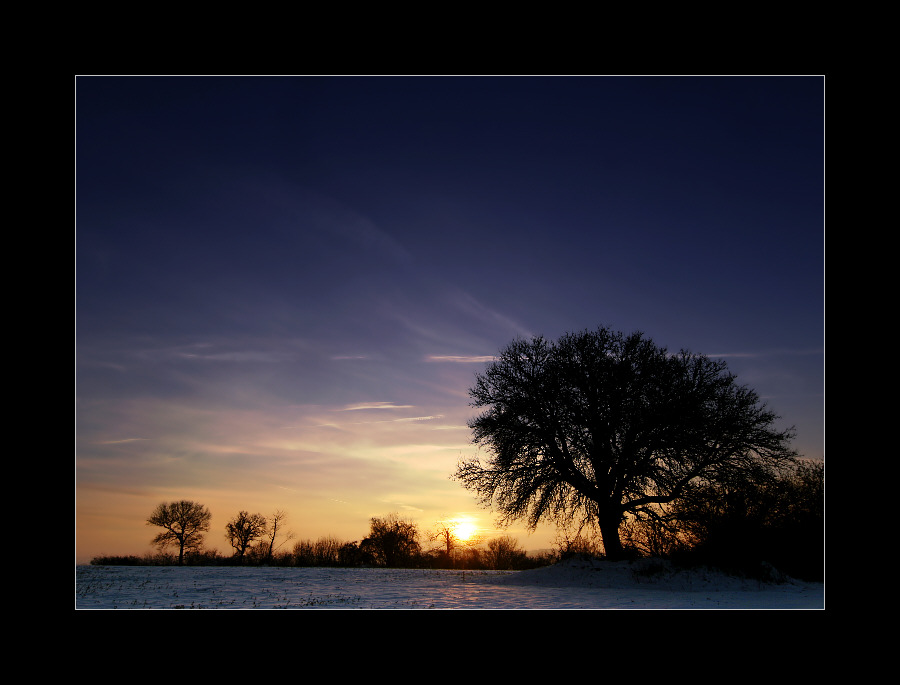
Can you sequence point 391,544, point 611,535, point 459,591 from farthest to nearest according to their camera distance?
point 391,544 → point 611,535 → point 459,591

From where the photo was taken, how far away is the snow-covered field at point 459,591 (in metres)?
15.2

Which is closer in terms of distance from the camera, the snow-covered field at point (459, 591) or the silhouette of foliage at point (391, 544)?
the snow-covered field at point (459, 591)

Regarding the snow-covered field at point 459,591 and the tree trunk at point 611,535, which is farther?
the tree trunk at point 611,535

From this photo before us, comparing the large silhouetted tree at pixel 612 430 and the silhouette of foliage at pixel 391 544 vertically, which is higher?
the large silhouetted tree at pixel 612 430

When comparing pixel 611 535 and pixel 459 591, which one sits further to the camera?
pixel 611 535

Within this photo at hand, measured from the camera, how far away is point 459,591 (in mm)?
19109

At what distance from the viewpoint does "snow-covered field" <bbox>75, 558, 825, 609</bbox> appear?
49.9 ft

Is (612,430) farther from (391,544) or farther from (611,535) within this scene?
(391,544)

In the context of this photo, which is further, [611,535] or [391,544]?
[391,544]

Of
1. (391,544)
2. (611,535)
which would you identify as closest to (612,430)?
(611,535)

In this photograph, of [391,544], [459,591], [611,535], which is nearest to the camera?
[459,591]
